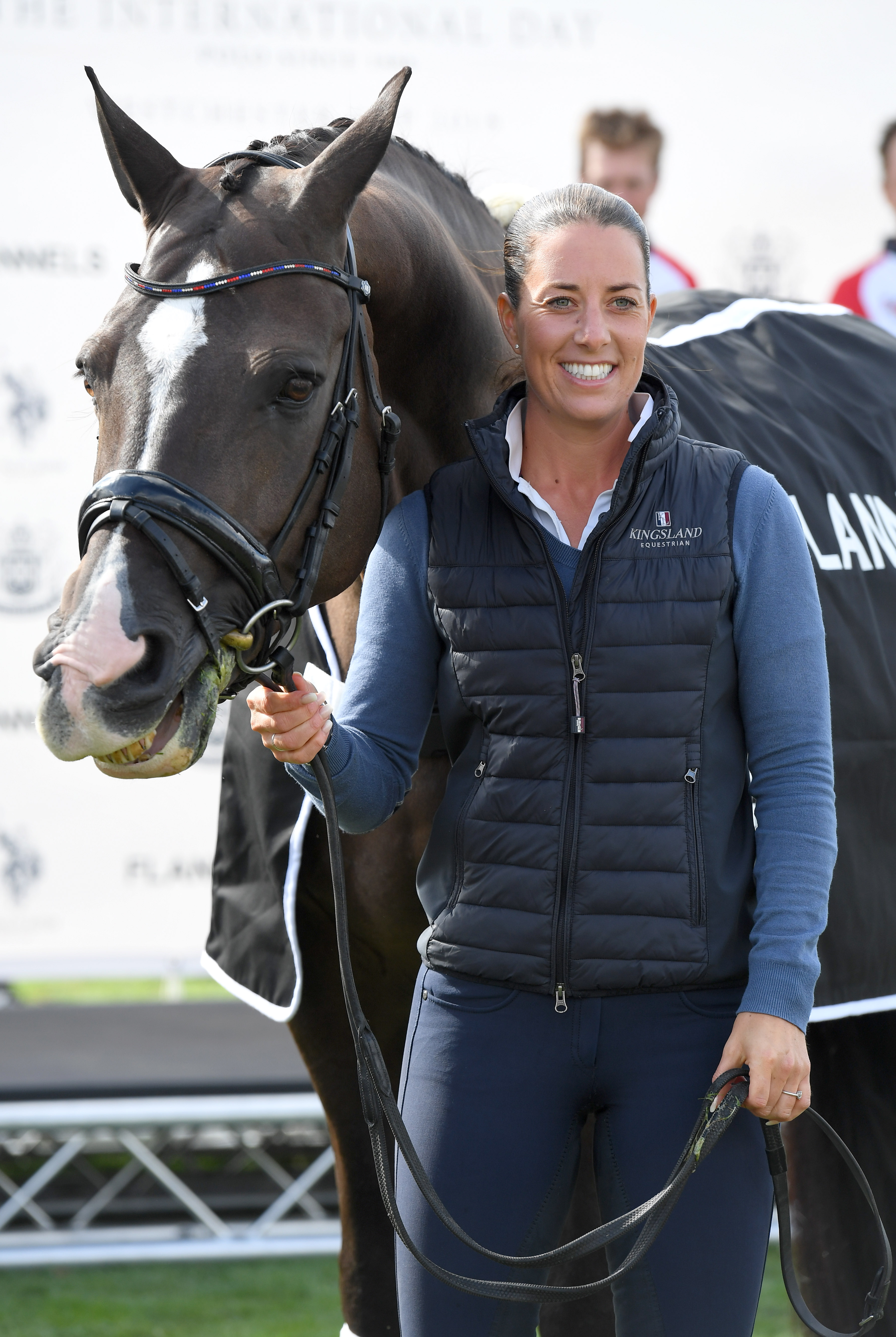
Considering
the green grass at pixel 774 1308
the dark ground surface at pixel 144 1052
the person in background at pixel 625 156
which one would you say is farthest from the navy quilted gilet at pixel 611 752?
the person in background at pixel 625 156

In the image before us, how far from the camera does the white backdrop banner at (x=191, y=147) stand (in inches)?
135

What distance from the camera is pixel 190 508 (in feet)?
3.93

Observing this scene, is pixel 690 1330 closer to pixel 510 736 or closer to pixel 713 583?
pixel 510 736

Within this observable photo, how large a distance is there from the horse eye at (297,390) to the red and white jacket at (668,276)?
6.55 ft

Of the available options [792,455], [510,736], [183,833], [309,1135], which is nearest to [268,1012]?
[510,736]

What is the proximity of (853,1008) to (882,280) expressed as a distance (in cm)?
247

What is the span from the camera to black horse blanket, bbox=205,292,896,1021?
1856 millimetres

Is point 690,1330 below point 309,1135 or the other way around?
the other way around

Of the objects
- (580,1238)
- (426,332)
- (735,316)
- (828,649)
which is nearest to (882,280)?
(735,316)

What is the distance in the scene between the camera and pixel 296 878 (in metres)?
1.86

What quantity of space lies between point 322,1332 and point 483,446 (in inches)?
94.7

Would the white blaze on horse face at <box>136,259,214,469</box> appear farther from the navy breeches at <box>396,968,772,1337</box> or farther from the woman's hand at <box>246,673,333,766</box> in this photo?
the navy breeches at <box>396,968,772,1337</box>

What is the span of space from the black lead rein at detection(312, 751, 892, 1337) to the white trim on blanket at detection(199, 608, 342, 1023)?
1.42ft

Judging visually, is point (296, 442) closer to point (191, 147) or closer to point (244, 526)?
point (244, 526)
